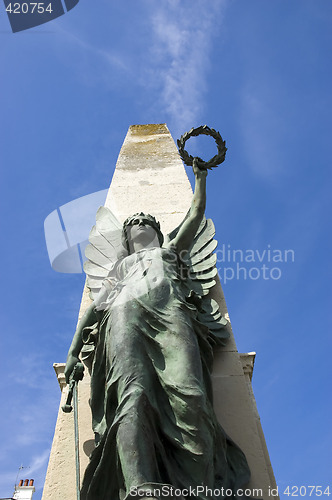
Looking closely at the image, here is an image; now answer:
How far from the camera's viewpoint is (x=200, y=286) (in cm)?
526

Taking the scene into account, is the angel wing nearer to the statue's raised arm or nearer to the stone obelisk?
the stone obelisk

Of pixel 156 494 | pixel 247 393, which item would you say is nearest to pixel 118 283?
pixel 247 393

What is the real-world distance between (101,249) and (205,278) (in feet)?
3.95

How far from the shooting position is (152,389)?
11.7ft

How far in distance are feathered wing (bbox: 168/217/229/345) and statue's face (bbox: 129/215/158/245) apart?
0.42 m

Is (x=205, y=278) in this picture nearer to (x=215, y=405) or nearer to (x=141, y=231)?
(x=141, y=231)

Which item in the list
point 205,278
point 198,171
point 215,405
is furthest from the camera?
point 205,278

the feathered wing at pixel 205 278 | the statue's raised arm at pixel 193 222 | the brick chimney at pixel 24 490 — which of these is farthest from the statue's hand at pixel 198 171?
the brick chimney at pixel 24 490

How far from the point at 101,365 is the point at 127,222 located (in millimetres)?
1519

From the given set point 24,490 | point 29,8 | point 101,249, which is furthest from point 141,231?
point 24,490

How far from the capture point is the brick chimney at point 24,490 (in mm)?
17375

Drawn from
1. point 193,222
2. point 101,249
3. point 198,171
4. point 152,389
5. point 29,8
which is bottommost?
point 152,389

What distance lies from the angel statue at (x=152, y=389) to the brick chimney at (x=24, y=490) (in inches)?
589

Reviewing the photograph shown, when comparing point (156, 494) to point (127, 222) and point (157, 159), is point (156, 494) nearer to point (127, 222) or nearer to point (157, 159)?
point (127, 222)
